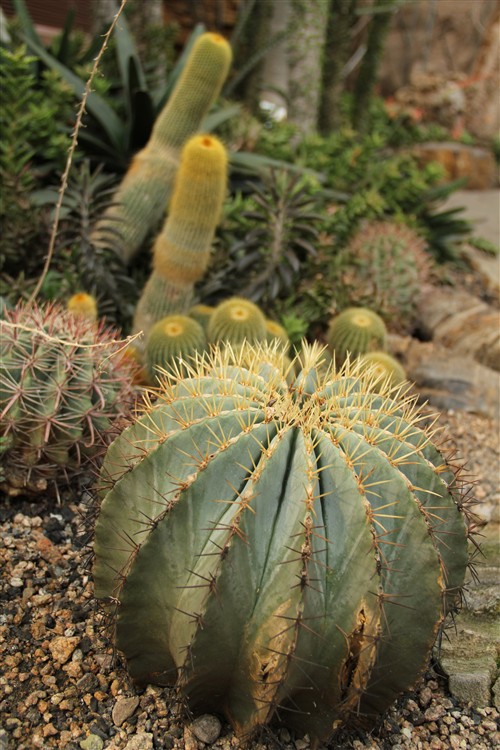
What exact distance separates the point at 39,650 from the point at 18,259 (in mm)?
2626

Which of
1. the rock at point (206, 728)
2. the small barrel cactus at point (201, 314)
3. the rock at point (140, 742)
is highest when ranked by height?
the small barrel cactus at point (201, 314)

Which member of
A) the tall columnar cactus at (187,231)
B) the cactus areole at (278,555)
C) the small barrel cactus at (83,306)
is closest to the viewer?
the cactus areole at (278,555)

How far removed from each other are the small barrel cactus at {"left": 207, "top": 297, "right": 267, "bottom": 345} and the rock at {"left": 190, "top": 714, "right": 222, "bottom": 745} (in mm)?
1695

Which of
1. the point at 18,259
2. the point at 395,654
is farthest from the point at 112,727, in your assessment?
the point at 18,259

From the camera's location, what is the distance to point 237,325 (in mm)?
3383

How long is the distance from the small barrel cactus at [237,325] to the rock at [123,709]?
1.67 metres

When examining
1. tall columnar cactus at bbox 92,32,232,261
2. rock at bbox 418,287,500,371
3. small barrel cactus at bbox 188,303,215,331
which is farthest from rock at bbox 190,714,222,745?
rock at bbox 418,287,500,371

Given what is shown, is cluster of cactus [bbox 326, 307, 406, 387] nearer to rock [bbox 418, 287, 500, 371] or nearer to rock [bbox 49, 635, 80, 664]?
rock [bbox 418, 287, 500, 371]

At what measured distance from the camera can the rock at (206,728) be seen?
6.56 feet

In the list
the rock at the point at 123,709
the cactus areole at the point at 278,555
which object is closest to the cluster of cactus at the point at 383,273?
the cactus areole at the point at 278,555

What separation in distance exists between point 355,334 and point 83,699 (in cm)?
231

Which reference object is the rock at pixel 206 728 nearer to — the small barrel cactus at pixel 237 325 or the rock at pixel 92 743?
the rock at pixel 92 743

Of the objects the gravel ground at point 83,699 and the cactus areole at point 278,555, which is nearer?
the cactus areole at point 278,555

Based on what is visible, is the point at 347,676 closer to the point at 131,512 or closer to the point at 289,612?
the point at 289,612
